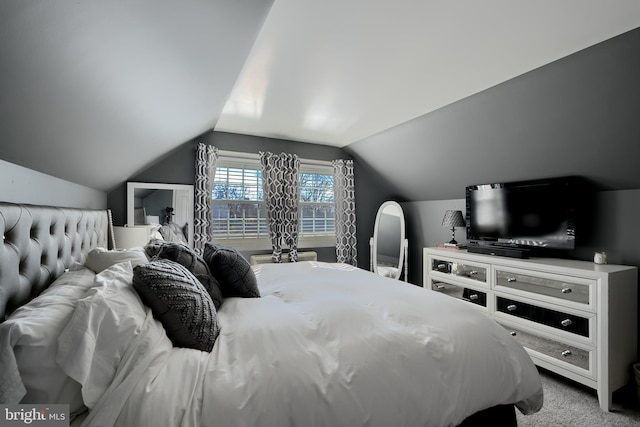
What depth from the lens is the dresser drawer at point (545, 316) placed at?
2115mm

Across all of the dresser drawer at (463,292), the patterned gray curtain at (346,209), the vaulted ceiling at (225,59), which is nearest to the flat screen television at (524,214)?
the dresser drawer at (463,292)

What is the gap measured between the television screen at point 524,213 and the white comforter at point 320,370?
1.68m

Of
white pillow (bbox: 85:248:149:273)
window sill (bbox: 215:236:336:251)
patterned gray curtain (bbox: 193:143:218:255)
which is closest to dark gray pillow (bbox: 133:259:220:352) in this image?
white pillow (bbox: 85:248:149:273)

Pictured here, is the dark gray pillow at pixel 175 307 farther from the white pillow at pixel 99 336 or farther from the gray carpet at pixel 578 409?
the gray carpet at pixel 578 409

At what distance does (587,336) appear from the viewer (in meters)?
2.07

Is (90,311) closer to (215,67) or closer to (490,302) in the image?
(215,67)

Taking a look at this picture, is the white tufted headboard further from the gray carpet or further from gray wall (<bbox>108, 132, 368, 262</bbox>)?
the gray carpet

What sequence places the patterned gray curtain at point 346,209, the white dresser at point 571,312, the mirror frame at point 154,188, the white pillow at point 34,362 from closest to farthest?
the white pillow at point 34,362
the white dresser at point 571,312
the mirror frame at point 154,188
the patterned gray curtain at point 346,209

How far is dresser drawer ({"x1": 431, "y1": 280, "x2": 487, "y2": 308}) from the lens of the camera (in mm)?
2896

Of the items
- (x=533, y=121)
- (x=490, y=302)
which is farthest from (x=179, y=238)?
(x=533, y=121)

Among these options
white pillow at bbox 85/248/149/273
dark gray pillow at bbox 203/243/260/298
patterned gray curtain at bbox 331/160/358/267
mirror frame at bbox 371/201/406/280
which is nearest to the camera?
white pillow at bbox 85/248/149/273

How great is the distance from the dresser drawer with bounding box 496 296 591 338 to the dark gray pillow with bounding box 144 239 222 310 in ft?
8.35

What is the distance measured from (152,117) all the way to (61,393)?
A: 1670mm

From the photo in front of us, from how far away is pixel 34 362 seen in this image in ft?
2.47
